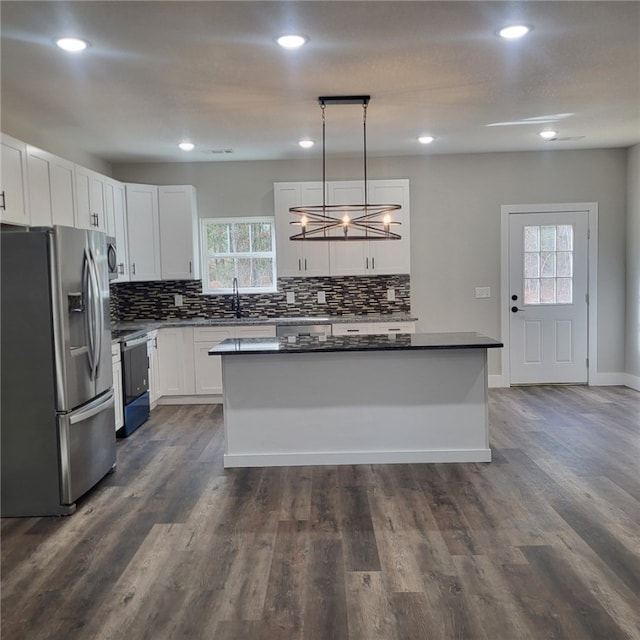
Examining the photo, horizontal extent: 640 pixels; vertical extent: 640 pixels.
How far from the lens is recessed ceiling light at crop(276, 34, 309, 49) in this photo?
2.91 meters

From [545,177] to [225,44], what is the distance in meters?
4.53

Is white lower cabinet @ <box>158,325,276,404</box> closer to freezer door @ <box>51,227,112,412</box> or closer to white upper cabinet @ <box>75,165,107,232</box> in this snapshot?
white upper cabinet @ <box>75,165,107,232</box>

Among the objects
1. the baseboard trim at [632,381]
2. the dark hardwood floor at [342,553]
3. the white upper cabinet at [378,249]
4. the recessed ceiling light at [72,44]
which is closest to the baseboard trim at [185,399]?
the dark hardwood floor at [342,553]

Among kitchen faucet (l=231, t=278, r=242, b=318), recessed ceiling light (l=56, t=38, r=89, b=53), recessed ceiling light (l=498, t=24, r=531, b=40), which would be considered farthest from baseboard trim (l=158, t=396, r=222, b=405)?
recessed ceiling light (l=498, t=24, r=531, b=40)

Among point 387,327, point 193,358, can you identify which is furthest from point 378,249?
point 193,358

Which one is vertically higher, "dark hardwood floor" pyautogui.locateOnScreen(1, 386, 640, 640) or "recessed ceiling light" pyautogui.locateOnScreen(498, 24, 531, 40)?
"recessed ceiling light" pyautogui.locateOnScreen(498, 24, 531, 40)

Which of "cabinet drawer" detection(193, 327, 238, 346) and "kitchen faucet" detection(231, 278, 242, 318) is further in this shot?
"kitchen faucet" detection(231, 278, 242, 318)

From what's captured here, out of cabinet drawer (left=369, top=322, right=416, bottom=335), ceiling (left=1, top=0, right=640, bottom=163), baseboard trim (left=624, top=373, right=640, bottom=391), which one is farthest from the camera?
baseboard trim (left=624, top=373, right=640, bottom=391)

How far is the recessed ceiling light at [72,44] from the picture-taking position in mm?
2904

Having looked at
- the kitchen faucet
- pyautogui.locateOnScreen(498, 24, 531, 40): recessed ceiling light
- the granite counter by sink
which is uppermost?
pyautogui.locateOnScreen(498, 24, 531, 40): recessed ceiling light

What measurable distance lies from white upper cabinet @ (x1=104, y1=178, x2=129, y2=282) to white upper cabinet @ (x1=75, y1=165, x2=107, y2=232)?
0.13m

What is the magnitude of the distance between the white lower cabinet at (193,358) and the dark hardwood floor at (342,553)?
175cm

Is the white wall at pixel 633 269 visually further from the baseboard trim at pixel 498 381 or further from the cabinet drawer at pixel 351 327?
the cabinet drawer at pixel 351 327

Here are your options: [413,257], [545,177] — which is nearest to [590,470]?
[413,257]
